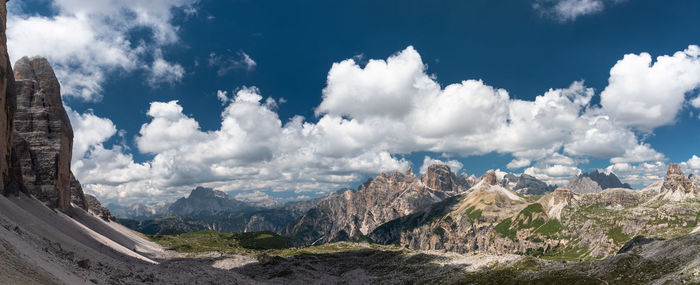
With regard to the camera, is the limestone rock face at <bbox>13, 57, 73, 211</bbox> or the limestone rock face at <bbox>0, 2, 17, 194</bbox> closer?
the limestone rock face at <bbox>0, 2, 17, 194</bbox>

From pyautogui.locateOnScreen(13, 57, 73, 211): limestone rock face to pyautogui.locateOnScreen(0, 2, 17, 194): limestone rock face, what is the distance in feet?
113

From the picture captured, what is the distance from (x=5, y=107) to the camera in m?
118

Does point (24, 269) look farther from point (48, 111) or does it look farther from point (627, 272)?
point (48, 111)

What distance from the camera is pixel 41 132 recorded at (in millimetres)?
163625

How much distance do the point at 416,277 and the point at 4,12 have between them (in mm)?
172151

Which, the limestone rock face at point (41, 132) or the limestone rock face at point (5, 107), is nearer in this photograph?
the limestone rock face at point (5, 107)

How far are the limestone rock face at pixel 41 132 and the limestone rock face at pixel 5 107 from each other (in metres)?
34.5

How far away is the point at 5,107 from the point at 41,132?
5430 cm

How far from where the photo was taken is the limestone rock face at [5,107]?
111 metres

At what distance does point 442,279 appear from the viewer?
11456cm

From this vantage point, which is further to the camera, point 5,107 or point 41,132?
point 41,132

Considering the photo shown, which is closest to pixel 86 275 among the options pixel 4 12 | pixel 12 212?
pixel 12 212

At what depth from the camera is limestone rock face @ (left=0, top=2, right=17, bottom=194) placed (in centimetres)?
11088

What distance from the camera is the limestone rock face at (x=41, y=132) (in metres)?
157
